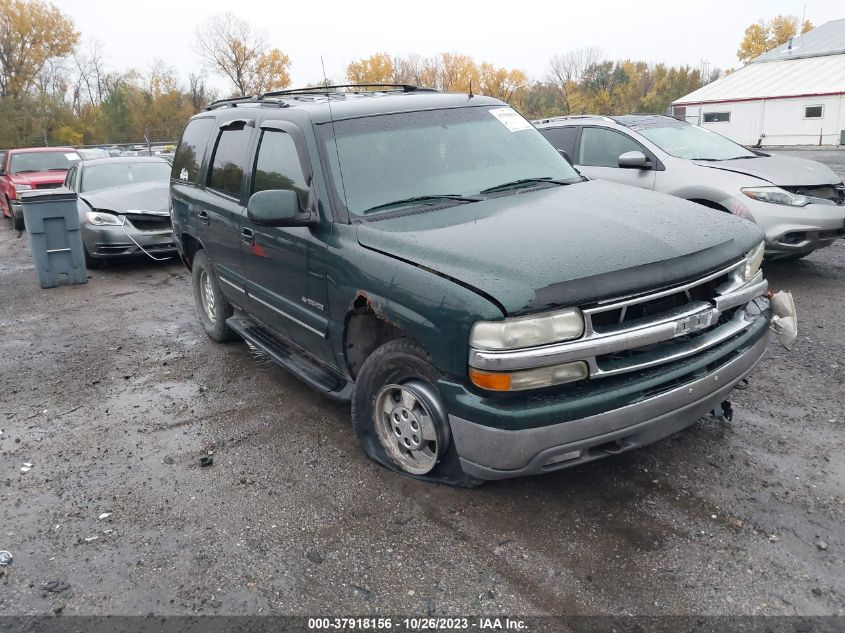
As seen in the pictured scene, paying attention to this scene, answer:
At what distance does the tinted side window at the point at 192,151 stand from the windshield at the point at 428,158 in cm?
205

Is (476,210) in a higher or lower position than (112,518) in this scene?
higher

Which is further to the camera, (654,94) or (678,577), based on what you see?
(654,94)

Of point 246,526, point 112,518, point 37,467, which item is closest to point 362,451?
point 246,526

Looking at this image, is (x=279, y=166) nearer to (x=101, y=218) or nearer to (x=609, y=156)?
(x=609, y=156)

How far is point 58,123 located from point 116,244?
154 feet

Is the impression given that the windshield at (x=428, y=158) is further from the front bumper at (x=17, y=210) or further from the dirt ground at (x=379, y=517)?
the front bumper at (x=17, y=210)

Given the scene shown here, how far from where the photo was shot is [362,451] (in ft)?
12.5

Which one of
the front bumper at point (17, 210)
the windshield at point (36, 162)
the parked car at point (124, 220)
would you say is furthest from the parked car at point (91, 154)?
the parked car at point (124, 220)

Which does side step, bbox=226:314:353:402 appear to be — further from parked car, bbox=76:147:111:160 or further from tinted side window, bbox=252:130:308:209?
parked car, bbox=76:147:111:160

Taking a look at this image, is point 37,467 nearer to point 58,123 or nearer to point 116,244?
point 116,244

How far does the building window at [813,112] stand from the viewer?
114ft

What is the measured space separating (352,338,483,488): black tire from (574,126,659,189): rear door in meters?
4.80

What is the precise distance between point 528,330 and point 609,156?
5445 mm

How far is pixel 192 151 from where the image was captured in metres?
5.71
